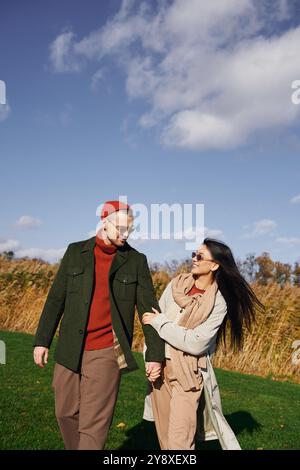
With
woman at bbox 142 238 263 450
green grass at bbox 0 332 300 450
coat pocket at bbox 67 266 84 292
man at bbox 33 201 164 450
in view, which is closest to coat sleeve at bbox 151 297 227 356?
woman at bbox 142 238 263 450

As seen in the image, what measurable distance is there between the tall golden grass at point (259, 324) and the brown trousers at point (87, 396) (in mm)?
8933

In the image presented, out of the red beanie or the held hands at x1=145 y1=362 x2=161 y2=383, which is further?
the held hands at x1=145 y1=362 x2=161 y2=383

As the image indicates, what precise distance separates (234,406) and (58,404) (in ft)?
17.7

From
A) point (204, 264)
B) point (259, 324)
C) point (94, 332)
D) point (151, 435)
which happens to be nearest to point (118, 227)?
point (94, 332)

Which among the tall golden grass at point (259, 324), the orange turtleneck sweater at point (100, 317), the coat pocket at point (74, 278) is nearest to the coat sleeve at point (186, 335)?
the orange turtleneck sweater at point (100, 317)

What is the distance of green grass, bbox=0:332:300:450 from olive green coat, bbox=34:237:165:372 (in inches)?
78.4

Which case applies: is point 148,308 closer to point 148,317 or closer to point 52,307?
point 148,317

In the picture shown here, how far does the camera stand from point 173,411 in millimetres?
4641

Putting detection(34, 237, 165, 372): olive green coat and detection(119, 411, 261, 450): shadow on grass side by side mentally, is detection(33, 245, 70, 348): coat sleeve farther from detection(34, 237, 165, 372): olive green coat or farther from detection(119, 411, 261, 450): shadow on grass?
detection(119, 411, 261, 450): shadow on grass

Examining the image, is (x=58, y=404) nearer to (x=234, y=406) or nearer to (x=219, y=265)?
(x=219, y=265)

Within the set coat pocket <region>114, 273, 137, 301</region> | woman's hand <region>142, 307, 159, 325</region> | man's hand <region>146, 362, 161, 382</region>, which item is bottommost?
man's hand <region>146, 362, 161, 382</region>

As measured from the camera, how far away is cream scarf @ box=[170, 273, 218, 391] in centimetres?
465

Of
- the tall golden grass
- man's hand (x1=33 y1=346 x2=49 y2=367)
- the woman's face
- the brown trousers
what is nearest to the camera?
the brown trousers
